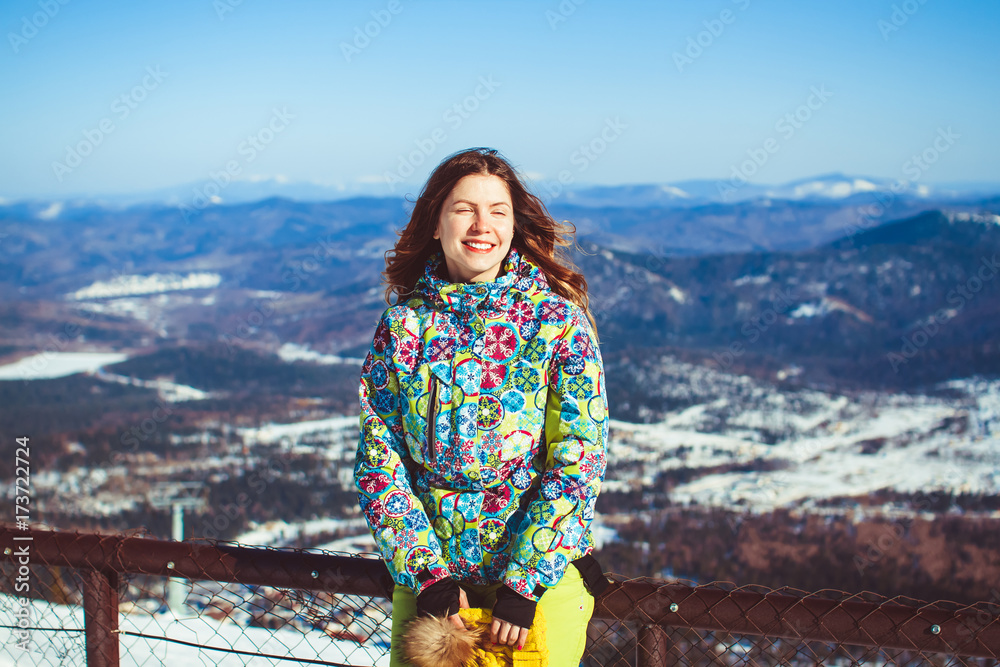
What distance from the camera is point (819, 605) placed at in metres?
2.77

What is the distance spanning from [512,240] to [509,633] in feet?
4.59

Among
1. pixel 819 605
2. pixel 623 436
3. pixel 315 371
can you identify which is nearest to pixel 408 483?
pixel 819 605

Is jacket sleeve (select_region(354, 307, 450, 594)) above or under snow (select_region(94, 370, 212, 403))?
above

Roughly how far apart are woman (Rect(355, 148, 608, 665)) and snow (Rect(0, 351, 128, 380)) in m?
Result: 130

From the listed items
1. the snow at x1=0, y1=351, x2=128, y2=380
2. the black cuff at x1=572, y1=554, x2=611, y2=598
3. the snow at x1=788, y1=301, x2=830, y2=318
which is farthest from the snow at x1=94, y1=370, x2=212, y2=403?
the snow at x1=788, y1=301, x2=830, y2=318

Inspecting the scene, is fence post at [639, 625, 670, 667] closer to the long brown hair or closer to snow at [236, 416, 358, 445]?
the long brown hair

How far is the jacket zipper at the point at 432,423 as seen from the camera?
260 centimetres

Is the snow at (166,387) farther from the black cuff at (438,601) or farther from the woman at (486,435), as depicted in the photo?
the black cuff at (438,601)

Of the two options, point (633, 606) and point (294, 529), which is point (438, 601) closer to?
point (633, 606)

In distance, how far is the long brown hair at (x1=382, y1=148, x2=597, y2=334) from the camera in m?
2.79

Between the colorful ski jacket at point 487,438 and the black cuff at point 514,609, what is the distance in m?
0.04

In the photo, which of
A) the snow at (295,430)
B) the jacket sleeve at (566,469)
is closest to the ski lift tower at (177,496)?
the snow at (295,430)

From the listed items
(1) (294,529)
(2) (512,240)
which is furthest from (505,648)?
(1) (294,529)

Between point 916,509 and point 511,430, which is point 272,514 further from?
point 511,430
